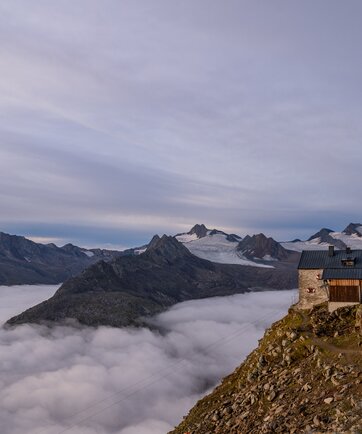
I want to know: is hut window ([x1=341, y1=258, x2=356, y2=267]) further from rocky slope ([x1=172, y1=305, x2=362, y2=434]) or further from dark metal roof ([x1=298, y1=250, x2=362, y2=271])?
rocky slope ([x1=172, y1=305, x2=362, y2=434])

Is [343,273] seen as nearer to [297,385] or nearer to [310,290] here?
[310,290]

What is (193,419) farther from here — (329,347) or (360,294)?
(360,294)

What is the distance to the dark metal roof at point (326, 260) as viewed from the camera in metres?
67.3

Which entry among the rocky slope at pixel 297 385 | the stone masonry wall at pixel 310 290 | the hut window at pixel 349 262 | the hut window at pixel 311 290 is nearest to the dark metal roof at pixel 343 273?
the hut window at pixel 349 262

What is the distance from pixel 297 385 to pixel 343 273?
923 inches

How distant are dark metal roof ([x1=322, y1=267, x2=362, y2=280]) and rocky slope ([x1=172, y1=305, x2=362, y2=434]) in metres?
4.38

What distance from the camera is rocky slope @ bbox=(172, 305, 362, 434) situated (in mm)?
37981

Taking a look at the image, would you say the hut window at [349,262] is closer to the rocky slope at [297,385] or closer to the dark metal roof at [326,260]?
the dark metal roof at [326,260]

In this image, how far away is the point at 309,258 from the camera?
72938mm

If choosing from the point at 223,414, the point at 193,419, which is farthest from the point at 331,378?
the point at 193,419

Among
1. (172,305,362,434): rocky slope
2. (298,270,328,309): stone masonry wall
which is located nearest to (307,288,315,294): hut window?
(298,270,328,309): stone masonry wall

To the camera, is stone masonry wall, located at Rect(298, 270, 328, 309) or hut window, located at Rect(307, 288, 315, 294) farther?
hut window, located at Rect(307, 288, 315, 294)

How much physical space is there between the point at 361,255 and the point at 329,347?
70.3ft

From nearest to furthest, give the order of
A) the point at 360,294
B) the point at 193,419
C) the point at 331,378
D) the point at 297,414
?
1. the point at 297,414
2. the point at 331,378
3. the point at 193,419
4. the point at 360,294
